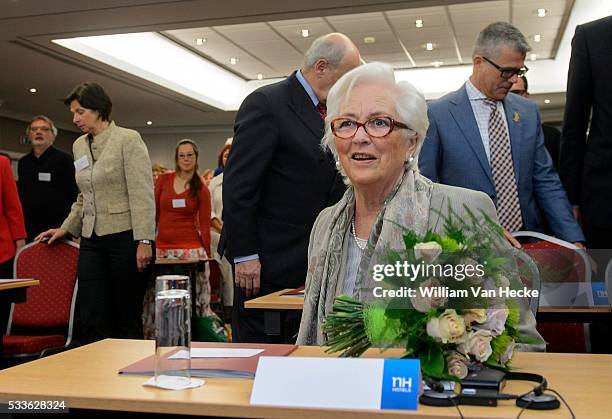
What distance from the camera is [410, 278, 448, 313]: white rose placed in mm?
1271

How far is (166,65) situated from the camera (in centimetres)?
1291

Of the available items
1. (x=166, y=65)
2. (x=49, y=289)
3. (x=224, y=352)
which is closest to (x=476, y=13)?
(x=166, y=65)

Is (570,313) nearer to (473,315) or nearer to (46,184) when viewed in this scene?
(473,315)

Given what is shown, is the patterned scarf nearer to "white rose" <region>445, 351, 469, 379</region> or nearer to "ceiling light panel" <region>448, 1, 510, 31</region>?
"white rose" <region>445, 351, 469, 379</region>

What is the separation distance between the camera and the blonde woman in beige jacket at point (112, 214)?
14.7ft

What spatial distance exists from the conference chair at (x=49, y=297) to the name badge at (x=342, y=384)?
117 inches

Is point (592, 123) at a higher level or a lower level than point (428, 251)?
higher

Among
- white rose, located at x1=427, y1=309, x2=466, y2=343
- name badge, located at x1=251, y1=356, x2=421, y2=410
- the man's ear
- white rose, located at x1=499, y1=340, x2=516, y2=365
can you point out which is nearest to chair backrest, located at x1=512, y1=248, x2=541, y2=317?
white rose, located at x1=499, y1=340, x2=516, y2=365

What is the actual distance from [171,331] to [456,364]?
0.53m

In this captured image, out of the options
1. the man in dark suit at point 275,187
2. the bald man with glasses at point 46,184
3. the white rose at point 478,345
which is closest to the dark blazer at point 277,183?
the man in dark suit at point 275,187

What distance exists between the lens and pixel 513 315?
135cm

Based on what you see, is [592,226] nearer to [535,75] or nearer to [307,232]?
[307,232]

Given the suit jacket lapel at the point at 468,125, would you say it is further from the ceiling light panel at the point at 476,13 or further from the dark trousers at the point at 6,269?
the ceiling light panel at the point at 476,13

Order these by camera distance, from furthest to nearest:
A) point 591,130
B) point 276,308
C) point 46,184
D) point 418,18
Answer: point 418,18, point 46,184, point 591,130, point 276,308
